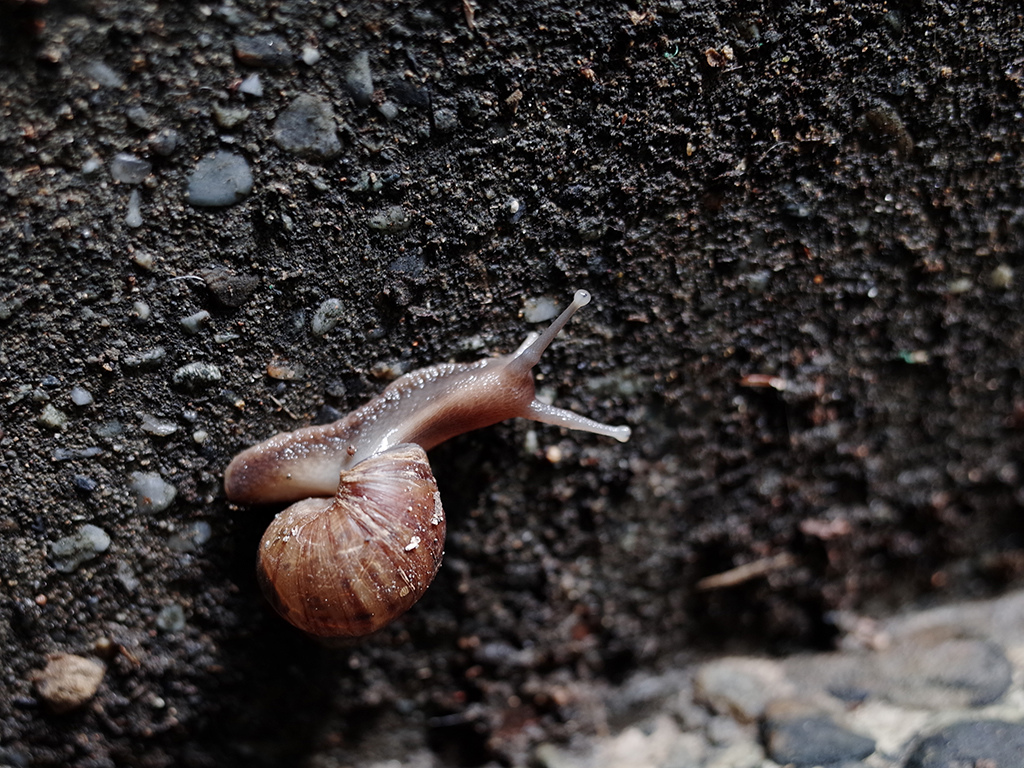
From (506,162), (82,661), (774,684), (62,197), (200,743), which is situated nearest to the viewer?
(62,197)

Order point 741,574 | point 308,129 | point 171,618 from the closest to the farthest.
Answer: point 308,129 → point 171,618 → point 741,574

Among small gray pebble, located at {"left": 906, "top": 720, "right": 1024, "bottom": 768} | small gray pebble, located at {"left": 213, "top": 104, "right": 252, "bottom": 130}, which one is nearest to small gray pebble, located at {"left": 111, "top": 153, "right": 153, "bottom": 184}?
small gray pebble, located at {"left": 213, "top": 104, "right": 252, "bottom": 130}

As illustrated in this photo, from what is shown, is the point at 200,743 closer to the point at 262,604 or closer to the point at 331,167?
the point at 262,604

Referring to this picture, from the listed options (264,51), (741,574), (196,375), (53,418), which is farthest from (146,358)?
(741,574)

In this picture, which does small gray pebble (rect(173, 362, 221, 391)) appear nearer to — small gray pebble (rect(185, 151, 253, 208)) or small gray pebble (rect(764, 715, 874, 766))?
small gray pebble (rect(185, 151, 253, 208))

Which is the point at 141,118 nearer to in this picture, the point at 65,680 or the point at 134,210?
the point at 134,210

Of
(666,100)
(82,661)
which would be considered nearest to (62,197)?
(82,661)
